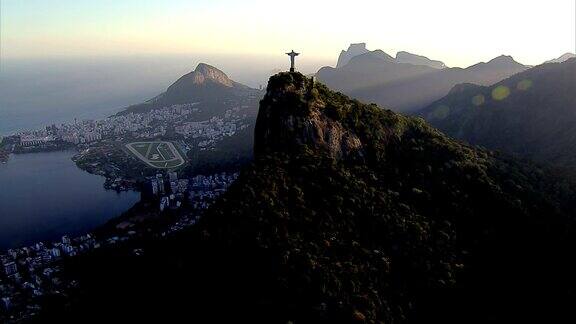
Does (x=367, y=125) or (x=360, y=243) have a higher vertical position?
(x=367, y=125)

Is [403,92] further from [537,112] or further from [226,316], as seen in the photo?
[226,316]

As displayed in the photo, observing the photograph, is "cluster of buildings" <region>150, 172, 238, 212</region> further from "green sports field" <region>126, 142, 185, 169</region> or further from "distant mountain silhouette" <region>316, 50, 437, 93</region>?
"distant mountain silhouette" <region>316, 50, 437, 93</region>

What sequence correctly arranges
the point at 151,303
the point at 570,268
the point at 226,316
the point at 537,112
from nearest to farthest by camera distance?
the point at 226,316 → the point at 151,303 → the point at 570,268 → the point at 537,112

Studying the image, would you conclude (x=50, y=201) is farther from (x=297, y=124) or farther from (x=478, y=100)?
(x=478, y=100)

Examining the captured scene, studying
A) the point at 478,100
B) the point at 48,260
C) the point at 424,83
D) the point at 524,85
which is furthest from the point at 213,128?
the point at 48,260

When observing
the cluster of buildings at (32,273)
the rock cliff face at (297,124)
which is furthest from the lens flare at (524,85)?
the cluster of buildings at (32,273)

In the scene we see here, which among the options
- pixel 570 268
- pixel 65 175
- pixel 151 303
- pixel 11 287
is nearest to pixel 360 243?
pixel 151 303
